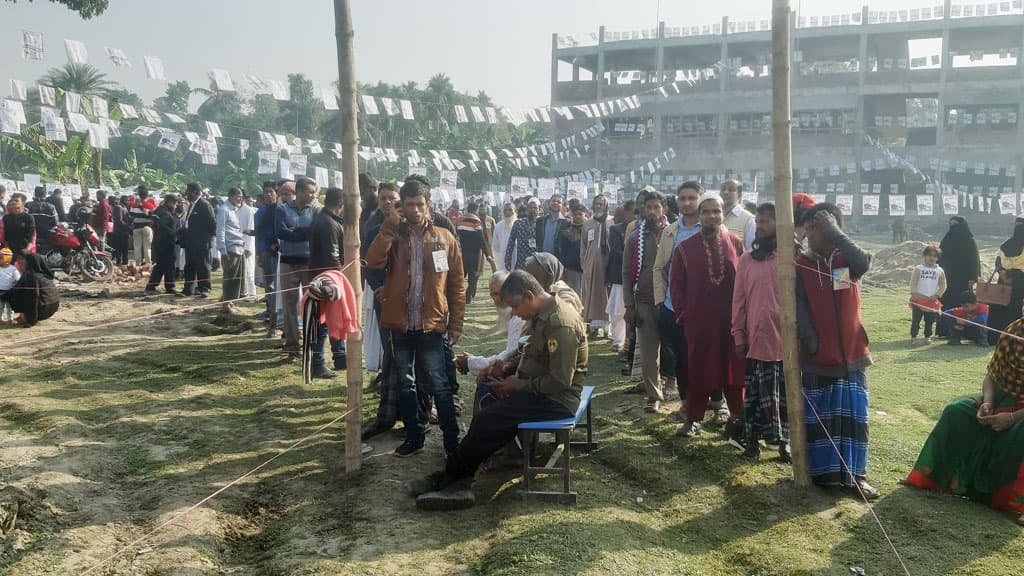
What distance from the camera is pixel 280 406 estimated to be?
693 centimetres

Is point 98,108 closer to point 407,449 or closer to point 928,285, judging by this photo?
point 407,449

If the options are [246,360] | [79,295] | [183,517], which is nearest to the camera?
[183,517]

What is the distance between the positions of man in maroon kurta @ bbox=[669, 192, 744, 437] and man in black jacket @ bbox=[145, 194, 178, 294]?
10637mm

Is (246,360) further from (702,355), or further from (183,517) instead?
(702,355)

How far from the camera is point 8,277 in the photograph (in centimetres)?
1022

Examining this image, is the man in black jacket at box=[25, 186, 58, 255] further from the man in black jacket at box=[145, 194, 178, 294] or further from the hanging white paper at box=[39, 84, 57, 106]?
the hanging white paper at box=[39, 84, 57, 106]

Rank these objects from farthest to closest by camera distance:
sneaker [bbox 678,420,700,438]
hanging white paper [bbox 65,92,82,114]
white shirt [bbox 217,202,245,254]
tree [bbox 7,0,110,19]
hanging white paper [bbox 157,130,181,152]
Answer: hanging white paper [bbox 157,130,181,152]
hanging white paper [bbox 65,92,82,114]
white shirt [bbox 217,202,245,254]
tree [bbox 7,0,110,19]
sneaker [bbox 678,420,700,438]

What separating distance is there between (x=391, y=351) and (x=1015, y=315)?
9.21 metres

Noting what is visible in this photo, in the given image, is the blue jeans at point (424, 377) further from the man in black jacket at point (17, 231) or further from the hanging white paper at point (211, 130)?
the hanging white paper at point (211, 130)

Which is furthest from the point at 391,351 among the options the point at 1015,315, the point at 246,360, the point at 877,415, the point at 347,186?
the point at 1015,315

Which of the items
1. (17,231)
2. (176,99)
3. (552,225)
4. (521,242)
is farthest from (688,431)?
(176,99)

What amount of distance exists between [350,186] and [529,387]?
1.66 meters

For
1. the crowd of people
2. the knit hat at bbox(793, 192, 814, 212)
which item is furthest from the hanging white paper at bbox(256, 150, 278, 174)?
the knit hat at bbox(793, 192, 814, 212)

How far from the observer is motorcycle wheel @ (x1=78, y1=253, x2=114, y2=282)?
1562 centimetres
